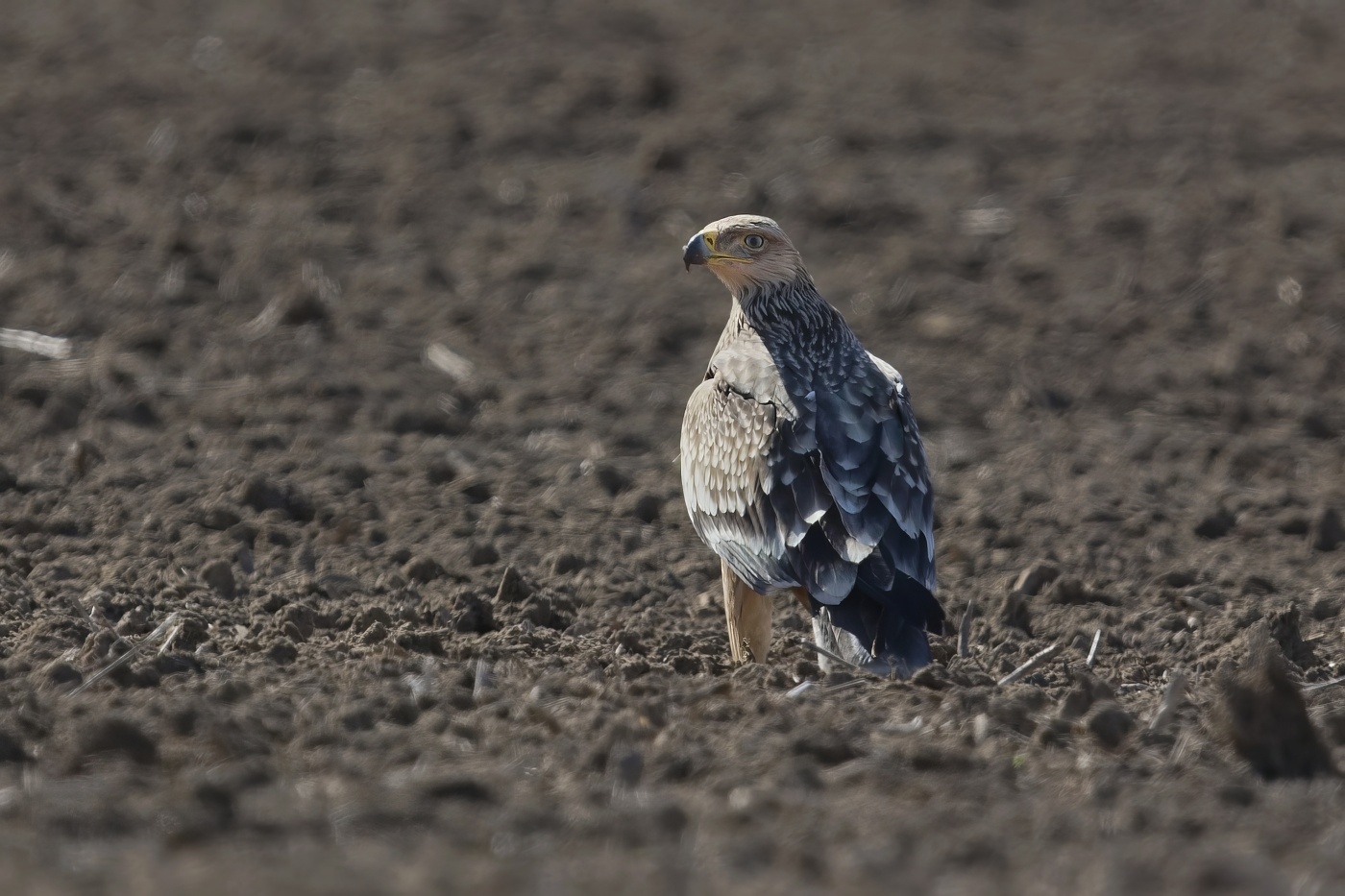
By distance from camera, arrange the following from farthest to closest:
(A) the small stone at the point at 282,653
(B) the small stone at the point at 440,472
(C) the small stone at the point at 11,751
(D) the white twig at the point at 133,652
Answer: (B) the small stone at the point at 440,472 < (A) the small stone at the point at 282,653 < (D) the white twig at the point at 133,652 < (C) the small stone at the point at 11,751

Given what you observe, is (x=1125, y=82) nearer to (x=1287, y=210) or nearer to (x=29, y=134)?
Answer: (x=1287, y=210)

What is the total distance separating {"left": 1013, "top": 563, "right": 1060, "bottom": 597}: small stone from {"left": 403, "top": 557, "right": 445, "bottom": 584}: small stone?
8.42 feet

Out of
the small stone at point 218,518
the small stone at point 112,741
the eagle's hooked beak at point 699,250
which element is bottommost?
the small stone at point 218,518

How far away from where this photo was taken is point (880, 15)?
17734 millimetres

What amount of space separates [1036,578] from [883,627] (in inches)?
75.2

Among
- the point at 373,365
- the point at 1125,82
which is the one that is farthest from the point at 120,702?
the point at 1125,82

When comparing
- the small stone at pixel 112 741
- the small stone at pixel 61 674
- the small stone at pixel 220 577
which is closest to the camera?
the small stone at pixel 112 741

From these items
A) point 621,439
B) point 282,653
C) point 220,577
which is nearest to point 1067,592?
point 621,439

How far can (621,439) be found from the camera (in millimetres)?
10250

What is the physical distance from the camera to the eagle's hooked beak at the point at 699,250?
7.91 metres

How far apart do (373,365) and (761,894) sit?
6.85 meters

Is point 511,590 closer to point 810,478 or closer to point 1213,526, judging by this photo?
point 810,478

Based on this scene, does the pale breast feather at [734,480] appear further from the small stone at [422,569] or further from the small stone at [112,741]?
the small stone at [112,741]

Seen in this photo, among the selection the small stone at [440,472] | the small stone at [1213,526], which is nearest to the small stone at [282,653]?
the small stone at [440,472]
